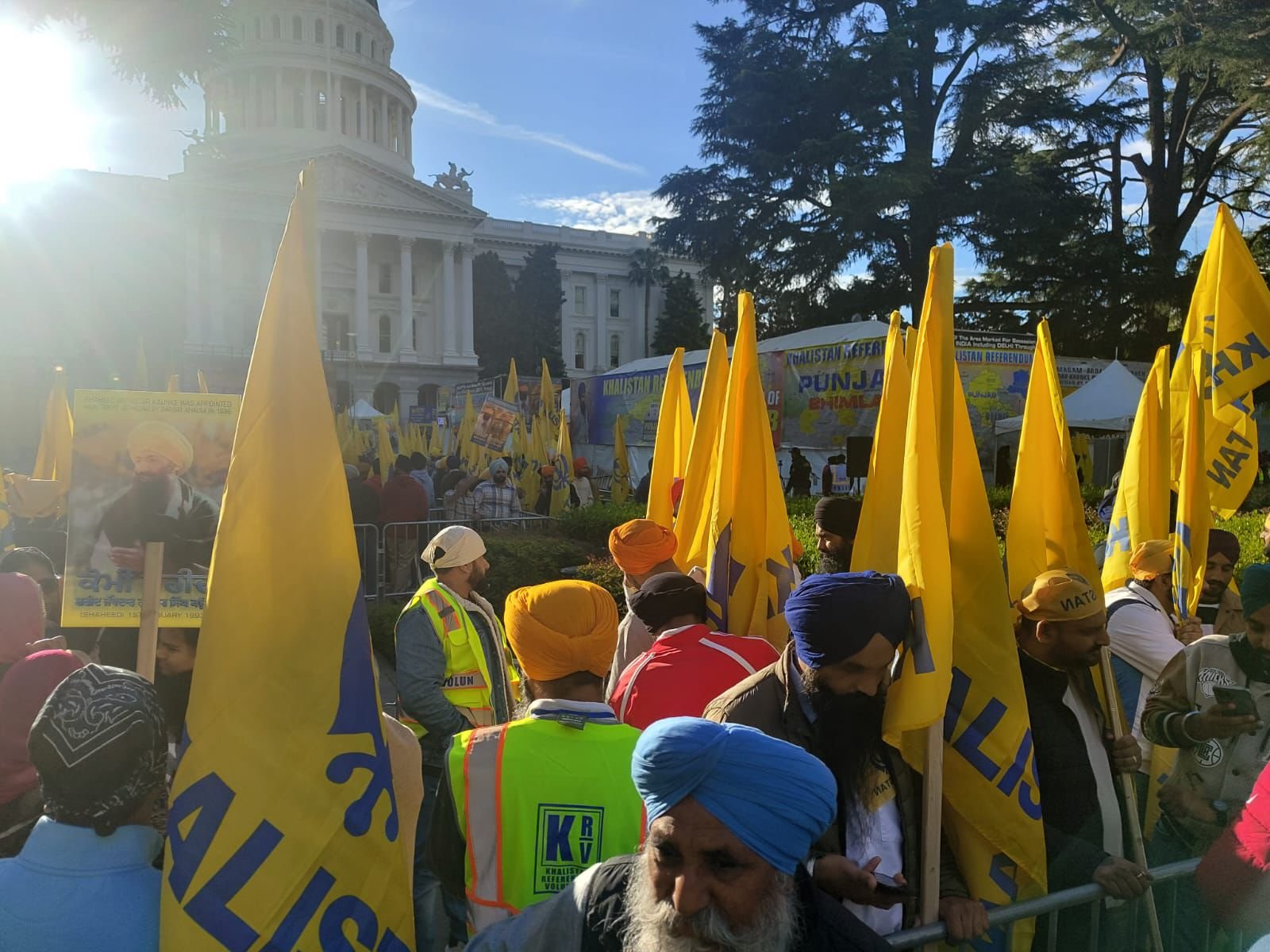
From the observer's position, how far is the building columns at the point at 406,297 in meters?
61.0

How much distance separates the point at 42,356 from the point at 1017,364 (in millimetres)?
43628

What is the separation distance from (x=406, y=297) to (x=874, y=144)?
42.4 meters

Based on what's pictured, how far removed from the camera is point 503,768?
197cm

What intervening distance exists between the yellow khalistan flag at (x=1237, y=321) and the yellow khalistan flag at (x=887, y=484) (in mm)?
2791

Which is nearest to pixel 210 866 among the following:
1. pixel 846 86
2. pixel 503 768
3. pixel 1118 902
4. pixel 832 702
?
pixel 503 768

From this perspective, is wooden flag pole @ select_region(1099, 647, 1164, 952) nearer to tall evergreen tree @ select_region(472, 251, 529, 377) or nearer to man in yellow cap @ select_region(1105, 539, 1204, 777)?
man in yellow cap @ select_region(1105, 539, 1204, 777)

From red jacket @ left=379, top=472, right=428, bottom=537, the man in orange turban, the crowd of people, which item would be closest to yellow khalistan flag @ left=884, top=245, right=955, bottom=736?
the crowd of people

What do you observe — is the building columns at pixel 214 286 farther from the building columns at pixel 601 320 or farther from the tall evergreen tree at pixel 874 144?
the tall evergreen tree at pixel 874 144

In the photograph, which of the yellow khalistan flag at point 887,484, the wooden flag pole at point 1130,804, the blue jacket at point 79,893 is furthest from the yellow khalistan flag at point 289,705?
the wooden flag pole at point 1130,804

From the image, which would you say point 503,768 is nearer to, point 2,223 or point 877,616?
point 877,616

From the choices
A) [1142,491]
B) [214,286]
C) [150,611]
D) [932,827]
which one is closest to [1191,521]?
[1142,491]

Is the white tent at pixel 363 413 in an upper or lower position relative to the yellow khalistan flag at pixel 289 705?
upper

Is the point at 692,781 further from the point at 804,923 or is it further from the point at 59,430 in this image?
the point at 59,430

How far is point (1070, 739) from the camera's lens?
2.46 meters
